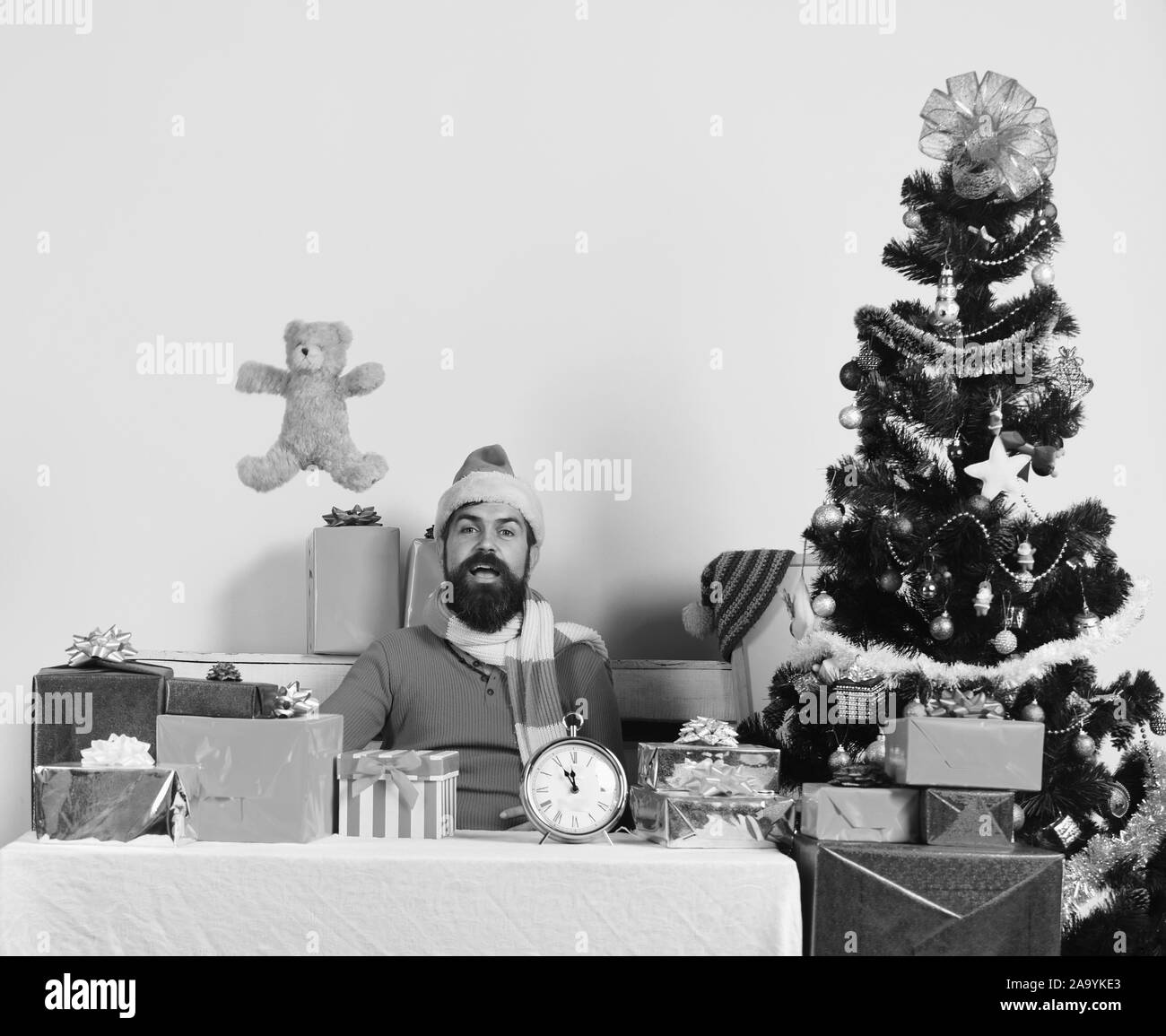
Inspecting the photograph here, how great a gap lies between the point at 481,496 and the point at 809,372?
1.26 metres

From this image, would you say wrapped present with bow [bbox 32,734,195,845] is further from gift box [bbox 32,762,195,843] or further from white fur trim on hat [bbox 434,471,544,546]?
white fur trim on hat [bbox 434,471,544,546]

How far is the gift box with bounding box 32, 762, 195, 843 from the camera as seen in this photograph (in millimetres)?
2375

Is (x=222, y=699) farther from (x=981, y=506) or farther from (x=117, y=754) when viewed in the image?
(x=981, y=506)

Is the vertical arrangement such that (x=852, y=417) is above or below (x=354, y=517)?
above

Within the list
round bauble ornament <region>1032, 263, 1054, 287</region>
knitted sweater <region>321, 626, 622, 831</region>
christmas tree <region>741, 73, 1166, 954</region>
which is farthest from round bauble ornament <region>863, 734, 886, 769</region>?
round bauble ornament <region>1032, 263, 1054, 287</region>

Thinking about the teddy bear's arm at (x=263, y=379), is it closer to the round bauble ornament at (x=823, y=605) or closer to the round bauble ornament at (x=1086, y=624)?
the round bauble ornament at (x=823, y=605)

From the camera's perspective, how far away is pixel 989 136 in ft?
9.29

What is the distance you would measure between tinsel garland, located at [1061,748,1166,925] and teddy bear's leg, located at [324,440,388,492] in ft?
7.89

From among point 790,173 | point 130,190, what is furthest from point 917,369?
point 130,190

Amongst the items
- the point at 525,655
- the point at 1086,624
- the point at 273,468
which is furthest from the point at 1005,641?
the point at 273,468

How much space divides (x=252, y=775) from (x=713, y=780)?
89 centimetres

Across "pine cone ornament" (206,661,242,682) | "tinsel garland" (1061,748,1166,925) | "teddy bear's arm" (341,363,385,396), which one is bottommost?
"tinsel garland" (1061,748,1166,925)

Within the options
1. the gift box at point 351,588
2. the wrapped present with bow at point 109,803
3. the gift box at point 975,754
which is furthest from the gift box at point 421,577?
the gift box at point 975,754
